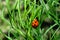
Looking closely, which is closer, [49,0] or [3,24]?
[49,0]

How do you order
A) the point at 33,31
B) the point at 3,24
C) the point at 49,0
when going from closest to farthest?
the point at 49,0
the point at 33,31
the point at 3,24

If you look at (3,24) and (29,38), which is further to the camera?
(3,24)

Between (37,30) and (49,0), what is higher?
(49,0)

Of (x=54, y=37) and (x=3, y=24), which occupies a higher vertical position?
(x=54, y=37)

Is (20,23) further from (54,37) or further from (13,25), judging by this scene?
(54,37)

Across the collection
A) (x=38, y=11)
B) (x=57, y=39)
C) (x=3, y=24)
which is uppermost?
(x=38, y=11)

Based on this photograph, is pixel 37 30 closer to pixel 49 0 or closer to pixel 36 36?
pixel 36 36

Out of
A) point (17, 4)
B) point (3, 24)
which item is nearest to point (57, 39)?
point (17, 4)

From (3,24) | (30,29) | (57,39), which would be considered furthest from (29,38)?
(3,24)

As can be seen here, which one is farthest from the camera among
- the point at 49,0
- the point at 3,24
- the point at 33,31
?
the point at 3,24
